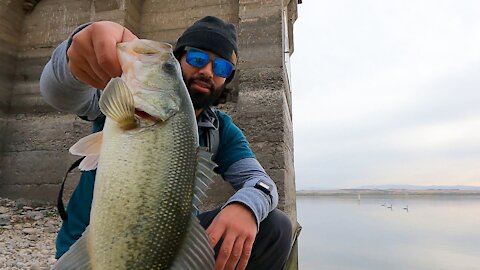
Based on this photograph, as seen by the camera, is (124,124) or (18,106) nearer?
(124,124)

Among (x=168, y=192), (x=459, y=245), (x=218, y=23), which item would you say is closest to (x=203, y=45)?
(x=218, y=23)

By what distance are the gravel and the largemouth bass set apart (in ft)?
8.80

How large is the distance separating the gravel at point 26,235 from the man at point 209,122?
6.91ft

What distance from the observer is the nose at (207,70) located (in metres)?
2.13

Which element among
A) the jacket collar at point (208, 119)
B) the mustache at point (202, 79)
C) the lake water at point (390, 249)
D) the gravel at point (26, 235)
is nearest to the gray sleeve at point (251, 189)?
the jacket collar at point (208, 119)

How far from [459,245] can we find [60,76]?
1290 centimetres

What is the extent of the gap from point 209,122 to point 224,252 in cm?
94

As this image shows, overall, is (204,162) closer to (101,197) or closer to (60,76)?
(101,197)

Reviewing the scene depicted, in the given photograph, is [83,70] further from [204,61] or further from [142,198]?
[204,61]

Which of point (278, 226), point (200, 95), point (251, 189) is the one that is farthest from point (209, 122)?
point (278, 226)

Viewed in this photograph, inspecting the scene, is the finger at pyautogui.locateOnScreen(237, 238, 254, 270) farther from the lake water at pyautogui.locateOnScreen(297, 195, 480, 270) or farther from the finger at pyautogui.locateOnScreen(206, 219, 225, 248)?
the lake water at pyautogui.locateOnScreen(297, 195, 480, 270)

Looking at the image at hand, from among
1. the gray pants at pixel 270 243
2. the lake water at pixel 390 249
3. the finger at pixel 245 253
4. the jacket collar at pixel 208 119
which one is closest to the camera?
the finger at pixel 245 253

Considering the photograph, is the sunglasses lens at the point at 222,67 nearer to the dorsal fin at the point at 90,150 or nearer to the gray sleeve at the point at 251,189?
the gray sleeve at the point at 251,189

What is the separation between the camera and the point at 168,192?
3.64 feet
